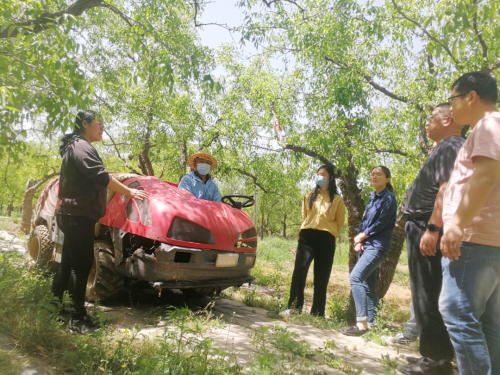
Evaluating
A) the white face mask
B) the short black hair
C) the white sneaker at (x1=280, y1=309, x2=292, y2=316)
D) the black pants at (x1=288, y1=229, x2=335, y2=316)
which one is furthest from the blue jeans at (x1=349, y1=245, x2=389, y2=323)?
the white face mask

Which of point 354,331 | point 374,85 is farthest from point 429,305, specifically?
point 374,85

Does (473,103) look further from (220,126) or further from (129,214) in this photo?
(220,126)

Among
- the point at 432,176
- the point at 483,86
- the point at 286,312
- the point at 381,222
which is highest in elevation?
the point at 483,86

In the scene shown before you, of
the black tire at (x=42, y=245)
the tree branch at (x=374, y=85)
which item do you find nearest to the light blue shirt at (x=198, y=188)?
the black tire at (x=42, y=245)

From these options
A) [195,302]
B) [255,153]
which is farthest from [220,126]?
[195,302]

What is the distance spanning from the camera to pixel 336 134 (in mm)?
6777

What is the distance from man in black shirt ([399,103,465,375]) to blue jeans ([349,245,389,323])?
1.11m

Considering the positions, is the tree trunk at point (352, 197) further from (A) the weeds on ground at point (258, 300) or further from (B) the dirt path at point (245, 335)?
(B) the dirt path at point (245, 335)

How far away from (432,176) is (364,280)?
167 cm

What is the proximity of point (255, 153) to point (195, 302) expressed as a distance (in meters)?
7.42

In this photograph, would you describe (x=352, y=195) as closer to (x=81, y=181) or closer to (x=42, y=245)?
(x=81, y=181)

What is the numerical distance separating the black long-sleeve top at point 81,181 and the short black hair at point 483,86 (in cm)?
305

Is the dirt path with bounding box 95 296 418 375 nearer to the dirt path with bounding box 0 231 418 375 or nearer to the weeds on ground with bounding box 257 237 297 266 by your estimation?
the dirt path with bounding box 0 231 418 375

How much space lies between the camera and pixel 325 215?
4.73 metres
